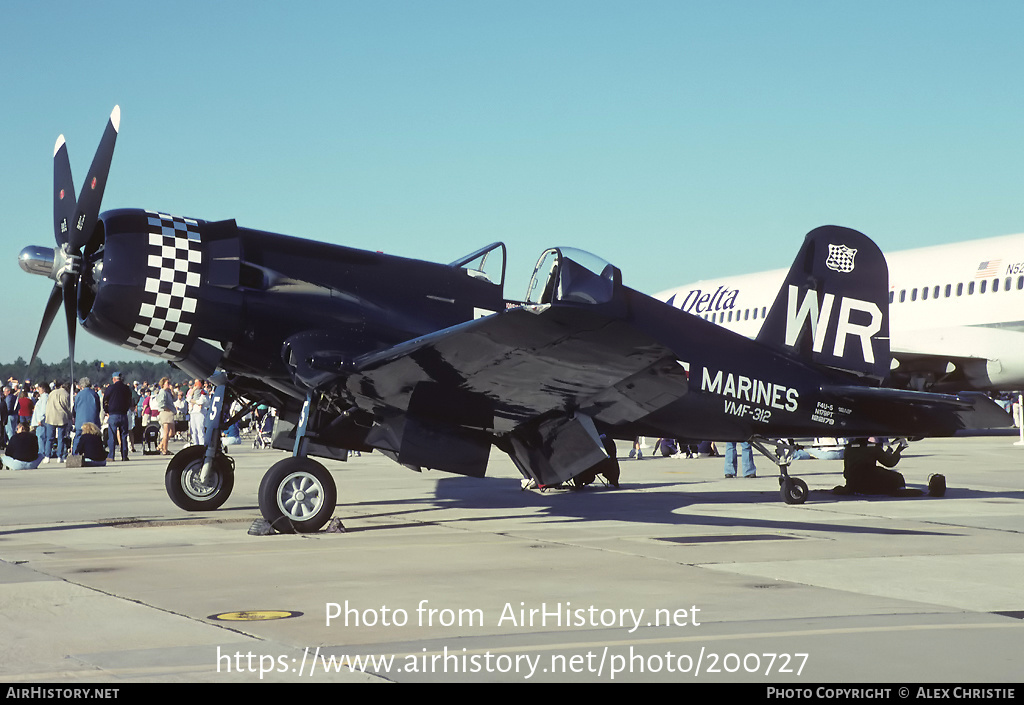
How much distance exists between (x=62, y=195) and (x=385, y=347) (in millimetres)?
3856

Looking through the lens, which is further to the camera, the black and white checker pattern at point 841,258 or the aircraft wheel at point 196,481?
the black and white checker pattern at point 841,258

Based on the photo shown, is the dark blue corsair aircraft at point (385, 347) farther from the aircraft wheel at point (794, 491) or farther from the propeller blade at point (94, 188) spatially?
the aircraft wheel at point (794, 491)

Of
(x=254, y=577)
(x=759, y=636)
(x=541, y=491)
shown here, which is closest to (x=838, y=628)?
(x=759, y=636)

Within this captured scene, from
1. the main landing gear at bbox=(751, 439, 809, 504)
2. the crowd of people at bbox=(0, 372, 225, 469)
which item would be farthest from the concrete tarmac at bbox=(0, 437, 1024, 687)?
the crowd of people at bbox=(0, 372, 225, 469)

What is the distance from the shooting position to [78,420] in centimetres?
2250

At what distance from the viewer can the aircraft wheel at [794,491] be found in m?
12.8

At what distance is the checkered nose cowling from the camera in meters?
9.84

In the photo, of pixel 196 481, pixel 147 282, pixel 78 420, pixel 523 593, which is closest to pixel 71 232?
pixel 147 282

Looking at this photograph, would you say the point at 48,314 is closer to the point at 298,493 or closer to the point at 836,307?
the point at 298,493

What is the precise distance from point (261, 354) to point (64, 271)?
6.91 feet

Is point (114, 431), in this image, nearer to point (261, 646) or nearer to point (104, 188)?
point (104, 188)

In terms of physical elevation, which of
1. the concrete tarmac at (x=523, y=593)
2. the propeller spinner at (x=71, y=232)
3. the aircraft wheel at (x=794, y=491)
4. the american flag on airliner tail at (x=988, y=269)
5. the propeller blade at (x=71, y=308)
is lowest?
the concrete tarmac at (x=523, y=593)

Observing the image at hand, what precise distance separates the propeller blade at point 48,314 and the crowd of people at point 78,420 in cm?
672

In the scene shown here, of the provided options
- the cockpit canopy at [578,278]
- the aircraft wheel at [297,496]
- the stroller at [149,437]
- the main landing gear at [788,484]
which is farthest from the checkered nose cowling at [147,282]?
the stroller at [149,437]
